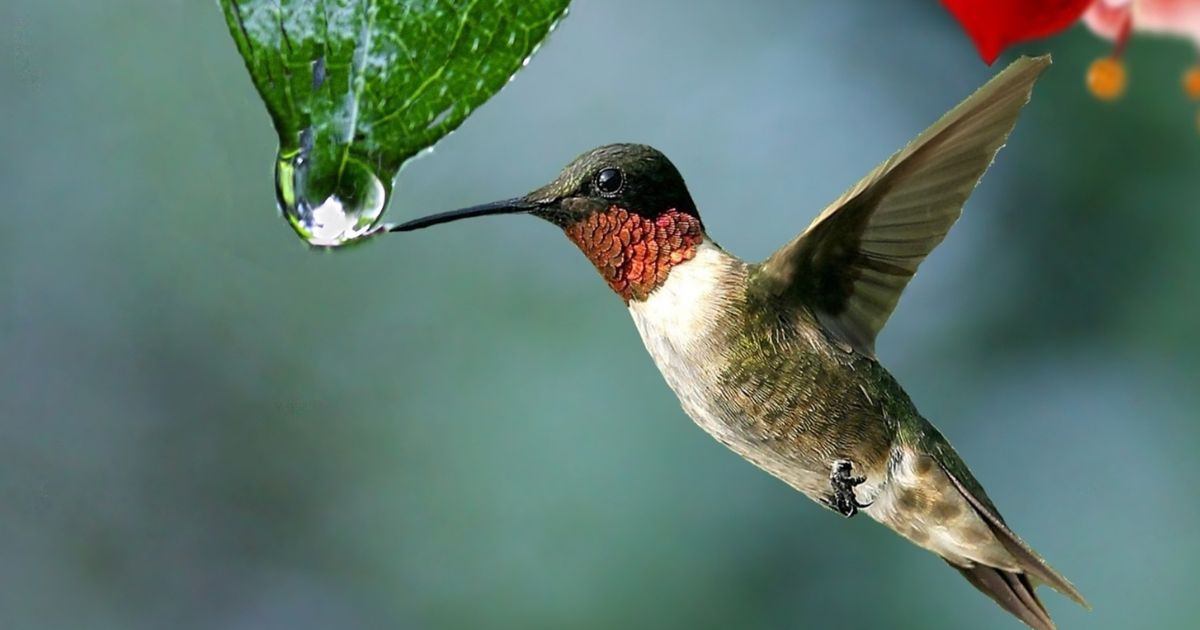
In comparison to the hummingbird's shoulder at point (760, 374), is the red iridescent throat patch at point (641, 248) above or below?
above

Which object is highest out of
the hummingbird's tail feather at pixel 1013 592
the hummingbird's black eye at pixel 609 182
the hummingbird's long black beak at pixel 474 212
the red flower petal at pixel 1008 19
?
the red flower petal at pixel 1008 19

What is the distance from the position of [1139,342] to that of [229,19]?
872 mm

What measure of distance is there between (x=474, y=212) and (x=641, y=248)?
0.04 m

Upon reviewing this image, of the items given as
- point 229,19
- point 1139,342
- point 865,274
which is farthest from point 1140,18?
point 1139,342

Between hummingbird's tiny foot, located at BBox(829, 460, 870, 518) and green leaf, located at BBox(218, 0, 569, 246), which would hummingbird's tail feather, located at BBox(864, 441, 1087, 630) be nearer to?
hummingbird's tiny foot, located at BBox(829, 460, 870, 518)

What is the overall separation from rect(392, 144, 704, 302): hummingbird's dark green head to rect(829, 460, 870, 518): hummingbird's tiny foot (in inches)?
1.8

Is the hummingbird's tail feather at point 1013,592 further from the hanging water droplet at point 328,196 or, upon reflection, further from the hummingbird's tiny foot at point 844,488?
the hanging water droplet at point 328,196

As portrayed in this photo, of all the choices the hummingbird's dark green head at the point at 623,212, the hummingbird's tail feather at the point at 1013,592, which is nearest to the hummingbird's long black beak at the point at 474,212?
the hummingbird's dark green head at the point at 623,212

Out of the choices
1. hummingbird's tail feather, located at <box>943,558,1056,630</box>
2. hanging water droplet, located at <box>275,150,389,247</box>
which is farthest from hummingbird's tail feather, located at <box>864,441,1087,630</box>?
hanging water droplet, located at <box>275,150,389,247</box>

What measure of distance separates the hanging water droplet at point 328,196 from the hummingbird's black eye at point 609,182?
0.04 meters

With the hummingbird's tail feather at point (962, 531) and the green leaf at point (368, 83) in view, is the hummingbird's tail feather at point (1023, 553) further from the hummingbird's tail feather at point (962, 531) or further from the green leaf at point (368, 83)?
the green leaf at point (368, 83)

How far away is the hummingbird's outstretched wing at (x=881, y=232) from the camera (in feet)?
0.70

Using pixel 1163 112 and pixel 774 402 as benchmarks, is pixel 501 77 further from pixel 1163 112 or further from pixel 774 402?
pixel 1163 112

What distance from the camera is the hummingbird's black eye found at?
22cm
